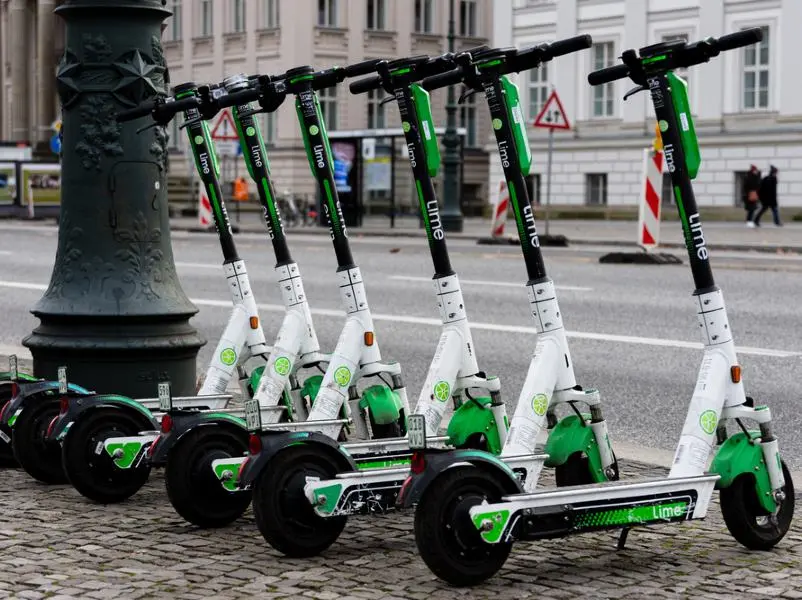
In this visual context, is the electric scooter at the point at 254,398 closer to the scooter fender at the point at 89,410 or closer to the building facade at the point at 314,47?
the scooter fender at the point at 89,410

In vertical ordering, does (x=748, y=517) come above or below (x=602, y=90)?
below

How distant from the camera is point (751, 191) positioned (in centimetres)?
3684

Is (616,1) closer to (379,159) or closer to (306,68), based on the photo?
(379,159)

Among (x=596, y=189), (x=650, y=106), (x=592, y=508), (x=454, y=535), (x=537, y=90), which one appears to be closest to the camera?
(x=454, y=535)

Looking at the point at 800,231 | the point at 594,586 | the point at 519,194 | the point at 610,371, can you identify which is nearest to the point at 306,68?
the point at 519,194

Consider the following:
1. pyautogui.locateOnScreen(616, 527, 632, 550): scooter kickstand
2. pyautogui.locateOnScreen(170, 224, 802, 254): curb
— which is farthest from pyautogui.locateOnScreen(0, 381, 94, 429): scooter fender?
pyautogui.locateOnScreen(170, 224, 802, 254): curb

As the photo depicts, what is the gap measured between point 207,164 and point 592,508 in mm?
2604

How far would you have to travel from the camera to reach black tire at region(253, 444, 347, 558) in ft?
15.8

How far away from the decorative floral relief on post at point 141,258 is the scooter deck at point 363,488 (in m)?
2.33

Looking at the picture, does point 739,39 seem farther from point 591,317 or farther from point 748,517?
point 591,317

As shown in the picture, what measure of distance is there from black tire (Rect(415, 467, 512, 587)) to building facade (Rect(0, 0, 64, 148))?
65337 mm

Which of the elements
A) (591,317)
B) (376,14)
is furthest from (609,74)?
(376,14)

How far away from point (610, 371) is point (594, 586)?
5.45 m

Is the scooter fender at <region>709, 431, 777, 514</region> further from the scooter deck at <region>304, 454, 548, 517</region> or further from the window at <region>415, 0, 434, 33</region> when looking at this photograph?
the window at <region>415, 0, 434, 33</region>
